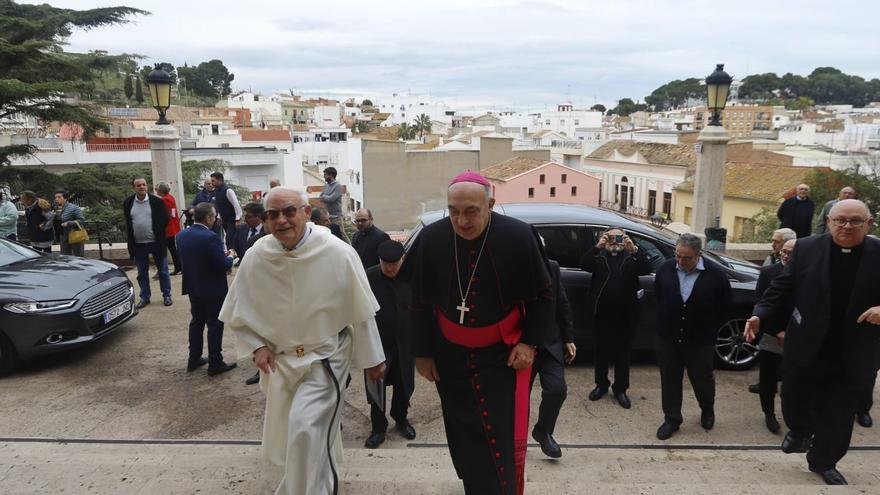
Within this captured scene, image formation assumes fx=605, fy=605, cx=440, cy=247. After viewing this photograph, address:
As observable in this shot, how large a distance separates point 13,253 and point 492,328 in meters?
6.46

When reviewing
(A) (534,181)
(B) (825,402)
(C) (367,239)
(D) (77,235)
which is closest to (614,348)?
(B) (825,402)

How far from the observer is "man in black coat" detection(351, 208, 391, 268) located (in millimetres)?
5684

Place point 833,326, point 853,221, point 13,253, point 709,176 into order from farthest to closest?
point 709,176, point 13,253, point 833,326, point 853,221

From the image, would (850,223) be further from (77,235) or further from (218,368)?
(77,235)

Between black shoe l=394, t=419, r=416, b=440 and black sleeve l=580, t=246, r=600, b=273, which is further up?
black sleeve l=580, t=246, r=600, b=273

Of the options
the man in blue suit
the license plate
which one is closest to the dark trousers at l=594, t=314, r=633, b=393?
the man in blue suit

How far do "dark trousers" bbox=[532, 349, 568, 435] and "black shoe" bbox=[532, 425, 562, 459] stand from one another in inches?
1.2

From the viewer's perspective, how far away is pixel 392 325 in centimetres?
460

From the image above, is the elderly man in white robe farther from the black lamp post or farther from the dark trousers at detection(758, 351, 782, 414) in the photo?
the black lamp post

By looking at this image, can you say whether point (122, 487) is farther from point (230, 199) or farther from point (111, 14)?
point (111, 14)

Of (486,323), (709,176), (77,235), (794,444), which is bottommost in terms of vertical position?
(794,444)

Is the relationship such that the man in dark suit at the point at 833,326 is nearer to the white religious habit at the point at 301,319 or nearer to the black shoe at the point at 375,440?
the white religious habit at the point at 301,319

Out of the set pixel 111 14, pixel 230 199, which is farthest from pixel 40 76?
pixel 230 199

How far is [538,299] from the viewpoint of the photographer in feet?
9.98
